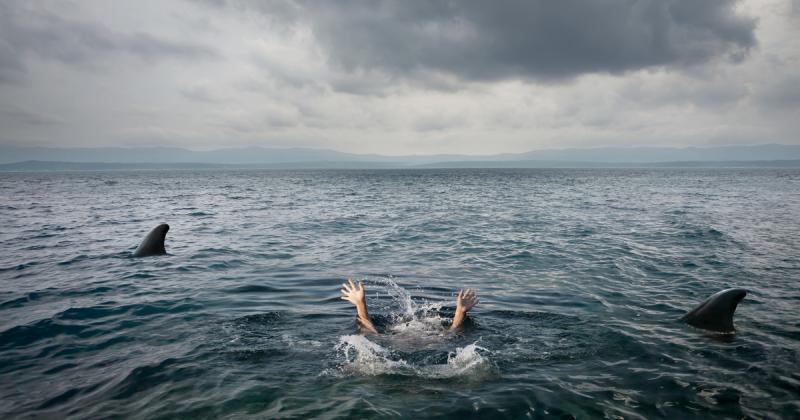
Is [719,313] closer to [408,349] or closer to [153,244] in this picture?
[408,349]

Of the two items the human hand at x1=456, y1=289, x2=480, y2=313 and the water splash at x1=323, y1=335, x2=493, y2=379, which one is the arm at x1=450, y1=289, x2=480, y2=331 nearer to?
the human hand at x1=456, y1=289, x2=480, y2=313

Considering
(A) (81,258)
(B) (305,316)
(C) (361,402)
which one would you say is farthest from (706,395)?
(A) (81,258)

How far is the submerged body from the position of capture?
9.28m

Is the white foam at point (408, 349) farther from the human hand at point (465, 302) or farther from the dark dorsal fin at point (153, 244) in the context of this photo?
the dark dorsal fin at point (153, 244)

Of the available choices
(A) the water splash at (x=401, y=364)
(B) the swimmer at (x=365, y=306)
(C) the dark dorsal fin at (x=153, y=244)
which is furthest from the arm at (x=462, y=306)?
(C) the dark dorsal fin at (x=153, y=244)

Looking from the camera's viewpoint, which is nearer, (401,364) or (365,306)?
(401,364)

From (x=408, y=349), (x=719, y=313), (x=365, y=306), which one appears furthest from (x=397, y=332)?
(x=719, y=313)

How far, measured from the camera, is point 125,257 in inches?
696

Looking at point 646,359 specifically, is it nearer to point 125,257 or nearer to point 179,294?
point 179,294

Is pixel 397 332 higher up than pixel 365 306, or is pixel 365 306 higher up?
pixel 365 306

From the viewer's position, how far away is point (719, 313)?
9383mm

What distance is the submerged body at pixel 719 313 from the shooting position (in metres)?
9.28

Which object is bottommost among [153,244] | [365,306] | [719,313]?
[719,313]

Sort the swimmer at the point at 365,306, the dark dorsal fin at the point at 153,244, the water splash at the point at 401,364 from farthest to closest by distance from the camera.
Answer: the dark dorsal fin at the point at 153,244
the swimmer at the point at 365,306
the water splash at the point at 401,364
